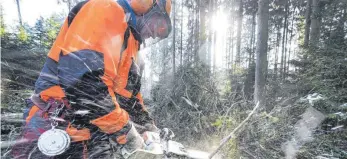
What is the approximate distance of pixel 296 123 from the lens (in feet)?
16.3

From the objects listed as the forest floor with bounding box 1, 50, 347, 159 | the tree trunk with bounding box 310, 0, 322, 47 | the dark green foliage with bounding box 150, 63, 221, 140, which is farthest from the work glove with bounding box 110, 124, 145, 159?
the tree trunk with bounding box 310, 0, 322, 47

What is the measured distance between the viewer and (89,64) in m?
1.57

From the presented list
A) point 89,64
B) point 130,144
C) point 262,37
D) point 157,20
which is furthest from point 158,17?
point 262,37

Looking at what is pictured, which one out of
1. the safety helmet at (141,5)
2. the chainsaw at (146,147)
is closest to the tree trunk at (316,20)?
the safety helmet at (141,5)

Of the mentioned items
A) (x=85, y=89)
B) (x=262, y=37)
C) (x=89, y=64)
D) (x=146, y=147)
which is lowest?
(x=146, y=147)

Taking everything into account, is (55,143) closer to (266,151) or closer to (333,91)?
(266,151)

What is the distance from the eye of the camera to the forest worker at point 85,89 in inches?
62.0

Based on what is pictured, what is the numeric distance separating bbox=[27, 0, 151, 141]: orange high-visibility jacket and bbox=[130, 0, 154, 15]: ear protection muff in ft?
0.57

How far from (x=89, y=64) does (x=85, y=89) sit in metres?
0.15

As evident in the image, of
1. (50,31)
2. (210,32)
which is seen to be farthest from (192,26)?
(50,31)

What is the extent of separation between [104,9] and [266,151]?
3366mm

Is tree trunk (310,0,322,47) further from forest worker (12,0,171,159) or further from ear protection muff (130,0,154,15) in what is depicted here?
forest worker (12,0,171,159)

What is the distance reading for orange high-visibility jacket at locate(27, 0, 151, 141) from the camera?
1567 mm

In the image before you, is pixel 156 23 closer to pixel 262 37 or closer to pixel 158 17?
pixel 158 17
